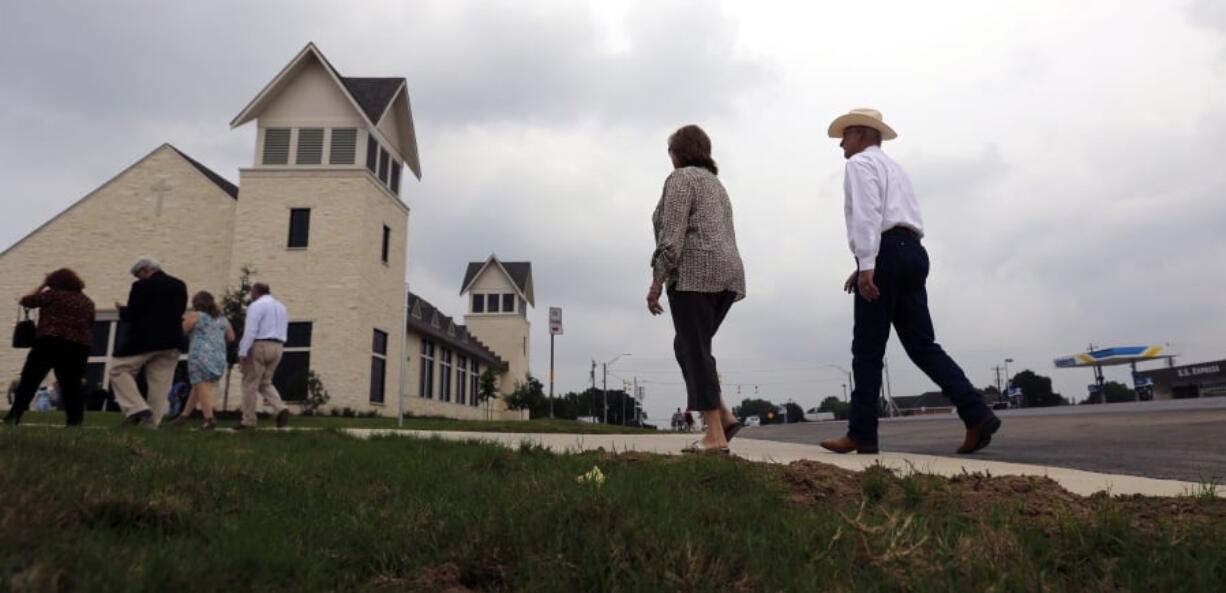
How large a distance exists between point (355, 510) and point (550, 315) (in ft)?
78.0

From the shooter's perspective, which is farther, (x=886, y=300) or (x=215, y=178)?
(x=215, y=178)

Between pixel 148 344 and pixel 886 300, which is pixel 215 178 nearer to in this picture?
pixel 148 344

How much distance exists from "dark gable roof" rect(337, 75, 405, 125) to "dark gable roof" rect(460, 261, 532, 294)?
86.7 ft

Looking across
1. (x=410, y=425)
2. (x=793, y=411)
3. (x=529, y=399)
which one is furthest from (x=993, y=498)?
(x=793, y=411)

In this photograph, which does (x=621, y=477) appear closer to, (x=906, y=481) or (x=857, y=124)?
(x=906, y=481)

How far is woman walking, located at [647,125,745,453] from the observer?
515 cm

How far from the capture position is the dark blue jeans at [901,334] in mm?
5211

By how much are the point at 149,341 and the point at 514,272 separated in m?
52.7

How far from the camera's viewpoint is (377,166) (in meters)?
31.6

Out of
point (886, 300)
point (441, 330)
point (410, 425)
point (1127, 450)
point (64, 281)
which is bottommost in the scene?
point (1127, 450)

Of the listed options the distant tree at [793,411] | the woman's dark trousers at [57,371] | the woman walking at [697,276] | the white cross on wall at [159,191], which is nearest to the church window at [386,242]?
the white cross on wall at [159,191]

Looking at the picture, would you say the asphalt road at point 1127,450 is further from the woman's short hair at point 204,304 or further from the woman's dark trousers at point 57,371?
the woman's short hair at point 204,304

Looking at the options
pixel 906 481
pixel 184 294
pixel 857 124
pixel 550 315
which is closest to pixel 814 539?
pixel 906 481

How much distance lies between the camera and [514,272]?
201ft
